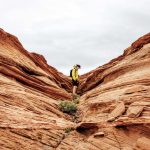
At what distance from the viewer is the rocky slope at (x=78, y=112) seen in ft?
56.2

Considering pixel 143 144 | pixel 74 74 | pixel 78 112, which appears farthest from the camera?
pixel 74 74

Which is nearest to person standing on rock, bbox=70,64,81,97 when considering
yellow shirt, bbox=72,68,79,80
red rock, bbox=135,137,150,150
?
yellow shirt, bbox=72,68,79,80

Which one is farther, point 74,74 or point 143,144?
point 74,74

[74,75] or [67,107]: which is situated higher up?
[74,75]

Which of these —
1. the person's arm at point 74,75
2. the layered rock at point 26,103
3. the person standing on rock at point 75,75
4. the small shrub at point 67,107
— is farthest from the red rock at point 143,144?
the person's arm at point 74,75

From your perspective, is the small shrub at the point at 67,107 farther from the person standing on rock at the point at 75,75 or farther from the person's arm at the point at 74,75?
the person's arm at the point at 74,75

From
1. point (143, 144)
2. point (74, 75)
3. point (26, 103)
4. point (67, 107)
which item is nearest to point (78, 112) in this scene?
point (67, 107)

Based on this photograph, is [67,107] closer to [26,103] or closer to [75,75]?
[26,103]

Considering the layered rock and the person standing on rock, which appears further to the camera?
the person standing on rock

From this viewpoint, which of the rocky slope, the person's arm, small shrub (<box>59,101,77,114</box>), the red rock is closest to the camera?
the red rock

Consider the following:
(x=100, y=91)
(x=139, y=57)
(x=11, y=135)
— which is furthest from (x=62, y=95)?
(x=11, y=135)

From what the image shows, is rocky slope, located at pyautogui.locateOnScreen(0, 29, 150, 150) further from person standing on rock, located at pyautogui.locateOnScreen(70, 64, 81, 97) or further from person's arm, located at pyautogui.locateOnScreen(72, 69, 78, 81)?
person's arm, located at pyautogui.locateOnScreen(72, 69, 78, 81)

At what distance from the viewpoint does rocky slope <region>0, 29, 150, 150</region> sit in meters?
17.1

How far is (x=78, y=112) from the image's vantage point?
2369 cm
